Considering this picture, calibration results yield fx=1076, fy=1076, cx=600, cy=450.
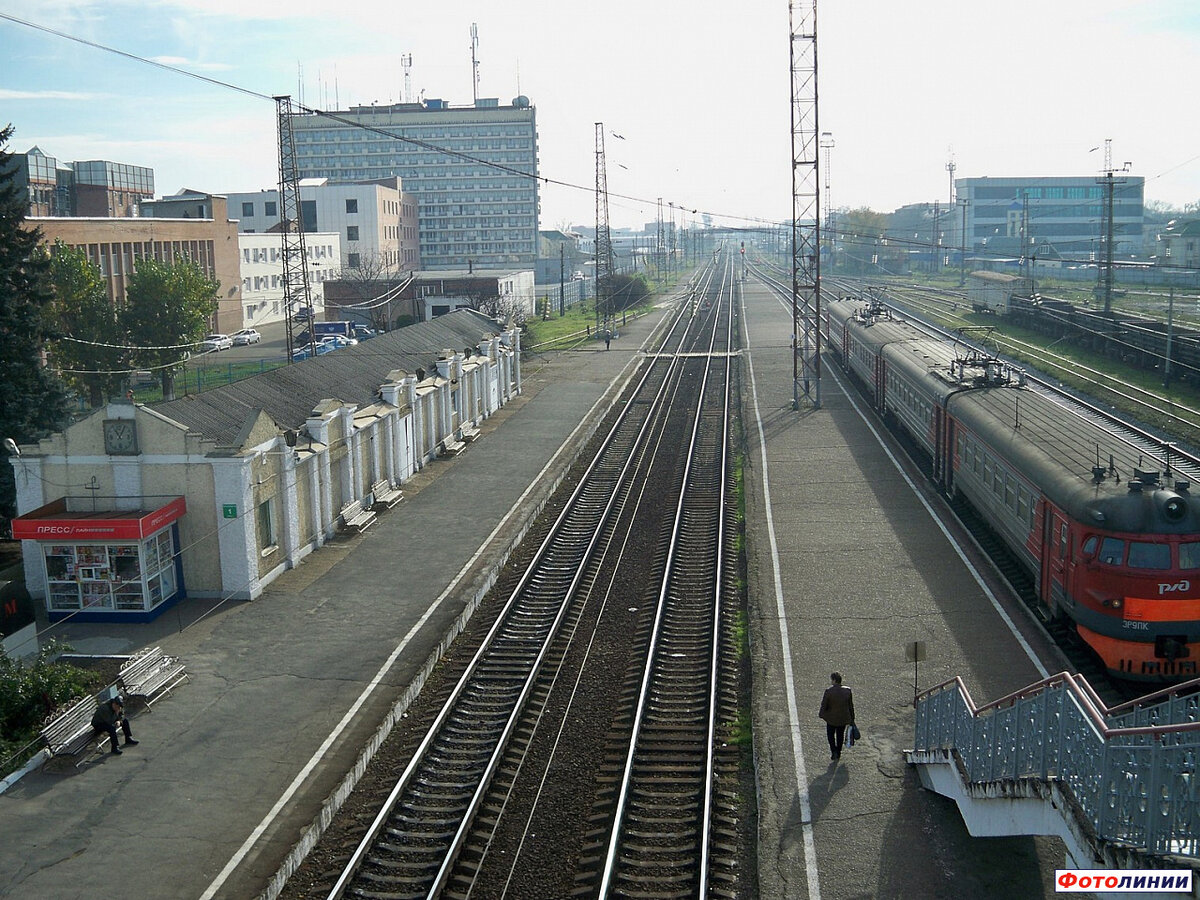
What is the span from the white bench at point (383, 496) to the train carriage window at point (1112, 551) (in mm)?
17032

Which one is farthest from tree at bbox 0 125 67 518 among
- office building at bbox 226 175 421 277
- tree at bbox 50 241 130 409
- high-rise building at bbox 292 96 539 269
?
high-rise building at bbox 292 96 539 269

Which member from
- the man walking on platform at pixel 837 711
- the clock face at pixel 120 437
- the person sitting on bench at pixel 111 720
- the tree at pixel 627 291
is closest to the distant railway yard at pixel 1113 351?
the man walking on platform at pixel 837 711

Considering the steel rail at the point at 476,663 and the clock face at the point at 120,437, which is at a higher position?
the clock face at the point at 120,437

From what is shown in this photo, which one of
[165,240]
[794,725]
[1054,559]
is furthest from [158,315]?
[1054,559]

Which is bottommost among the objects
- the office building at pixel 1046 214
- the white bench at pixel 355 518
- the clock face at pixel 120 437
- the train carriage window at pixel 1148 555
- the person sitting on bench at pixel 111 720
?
the person sitting on bench at pixel 111 720

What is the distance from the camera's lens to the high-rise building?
476 feet

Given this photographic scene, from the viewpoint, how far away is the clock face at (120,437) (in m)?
20.2

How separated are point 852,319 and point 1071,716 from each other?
37936mm

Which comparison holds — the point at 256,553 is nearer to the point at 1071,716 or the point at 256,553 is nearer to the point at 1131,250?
the point at 1071,716

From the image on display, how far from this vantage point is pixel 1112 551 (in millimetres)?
13836

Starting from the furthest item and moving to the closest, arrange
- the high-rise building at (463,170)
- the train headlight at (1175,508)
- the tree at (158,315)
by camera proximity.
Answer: the high-rise building at (463,170) → the tree at (158,315) → the train headlight at (1175,508)

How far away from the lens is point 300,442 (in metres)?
23.1

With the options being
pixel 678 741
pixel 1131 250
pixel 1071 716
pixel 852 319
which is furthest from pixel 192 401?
pixel 1131 250

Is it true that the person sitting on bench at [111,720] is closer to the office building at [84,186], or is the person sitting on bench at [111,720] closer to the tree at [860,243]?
the office building at [84,186]
